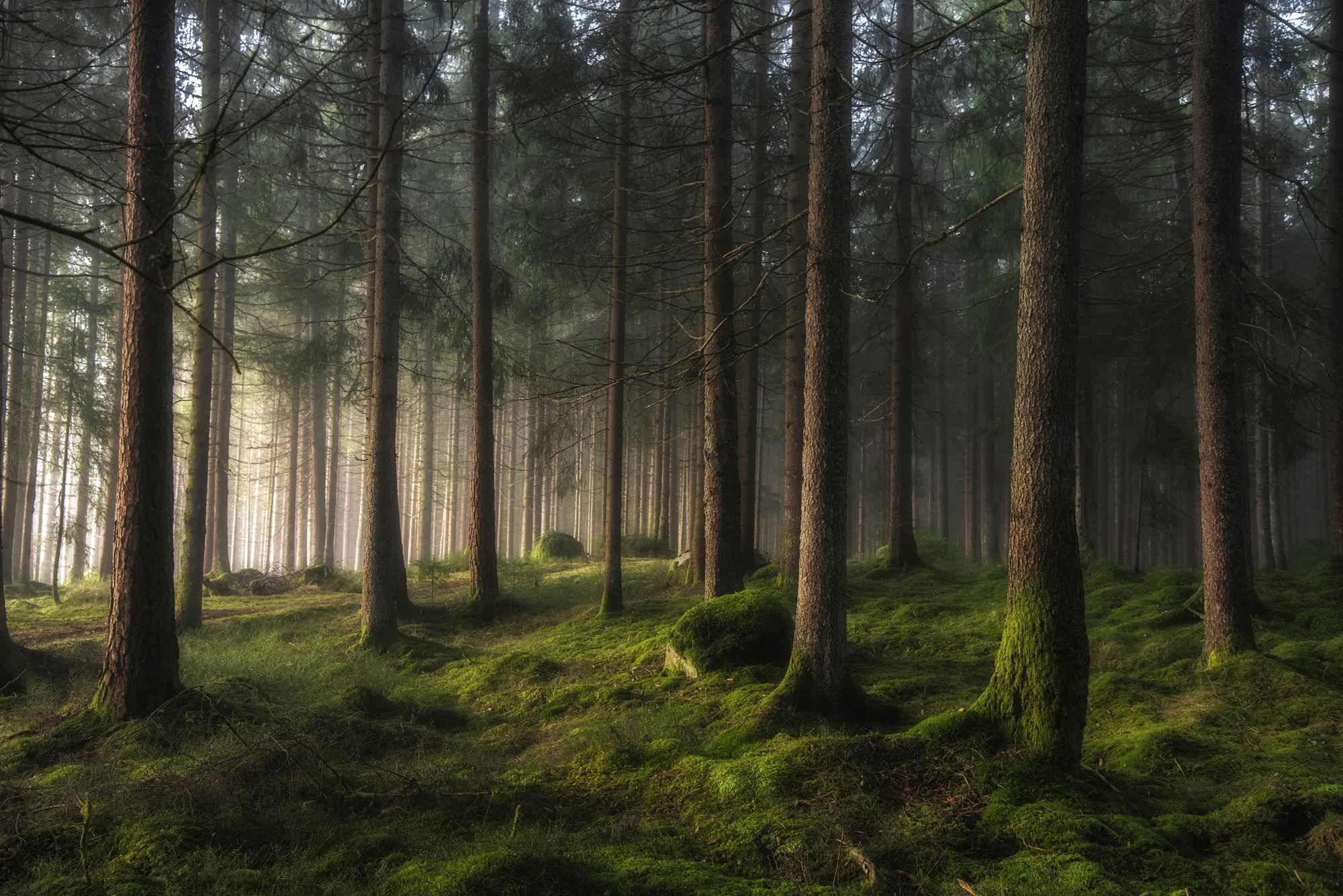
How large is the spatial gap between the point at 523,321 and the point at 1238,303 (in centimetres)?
1317

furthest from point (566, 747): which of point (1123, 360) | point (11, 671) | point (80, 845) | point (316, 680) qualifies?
point (1123, 360)

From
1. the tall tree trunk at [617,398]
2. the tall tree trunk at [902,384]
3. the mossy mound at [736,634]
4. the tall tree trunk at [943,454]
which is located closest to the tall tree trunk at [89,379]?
the tall tree trunk at [617,398]

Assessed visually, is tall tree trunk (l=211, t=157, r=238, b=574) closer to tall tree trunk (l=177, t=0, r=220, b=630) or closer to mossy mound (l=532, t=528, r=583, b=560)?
tall tree trunk (l=177, t=0, r=220, b=630)

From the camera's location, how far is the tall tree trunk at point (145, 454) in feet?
22.3

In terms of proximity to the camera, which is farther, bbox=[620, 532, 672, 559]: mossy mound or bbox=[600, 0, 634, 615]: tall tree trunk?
bbox=[620, 532, 672, 559]: mossy mound

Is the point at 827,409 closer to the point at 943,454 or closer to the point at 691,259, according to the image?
the point at 691,259

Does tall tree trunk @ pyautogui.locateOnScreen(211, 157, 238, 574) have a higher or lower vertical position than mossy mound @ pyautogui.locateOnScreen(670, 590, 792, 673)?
higher

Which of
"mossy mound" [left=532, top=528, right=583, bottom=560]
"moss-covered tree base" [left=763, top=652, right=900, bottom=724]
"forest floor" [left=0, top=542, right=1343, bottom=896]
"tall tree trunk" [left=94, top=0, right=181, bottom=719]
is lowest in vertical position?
"forest floor" [left=0, top=542, right=1343, bottom=896]

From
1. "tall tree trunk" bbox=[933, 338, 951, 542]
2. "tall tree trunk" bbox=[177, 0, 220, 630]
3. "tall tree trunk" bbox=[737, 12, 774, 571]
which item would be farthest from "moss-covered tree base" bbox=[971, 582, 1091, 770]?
"tall tree trunk" bbox=[933, 338, 951, 542]

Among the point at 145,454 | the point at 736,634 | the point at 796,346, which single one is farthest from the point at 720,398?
the point at 145,454

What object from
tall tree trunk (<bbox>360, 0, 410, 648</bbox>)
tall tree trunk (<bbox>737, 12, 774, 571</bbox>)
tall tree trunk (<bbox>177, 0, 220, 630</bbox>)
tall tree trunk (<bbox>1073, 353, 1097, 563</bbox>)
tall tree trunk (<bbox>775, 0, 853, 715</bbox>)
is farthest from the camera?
tall tree trunk (<bbox>1073, 353, 1097, 563</bbox>)

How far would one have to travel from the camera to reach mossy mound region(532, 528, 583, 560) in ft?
75.2

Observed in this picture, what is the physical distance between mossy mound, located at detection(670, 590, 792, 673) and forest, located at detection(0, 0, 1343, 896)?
0.05m

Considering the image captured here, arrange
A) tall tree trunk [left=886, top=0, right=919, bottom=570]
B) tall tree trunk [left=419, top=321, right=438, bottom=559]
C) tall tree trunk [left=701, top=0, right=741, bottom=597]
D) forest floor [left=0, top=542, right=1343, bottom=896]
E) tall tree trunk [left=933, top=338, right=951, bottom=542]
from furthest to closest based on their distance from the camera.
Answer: tall tree trunk [left=419, top=321, right=438, bottom=559] → tall tree trunk [left=933, top=338, right=951, bottom=542] → tall tree trunk [left=886, top=0, right=919, bottom=570] → tall tree trunk [left=701, top=0, right=741, bottom=597] → forest floor [left=0, top=542, right=1343, bottom=896]
